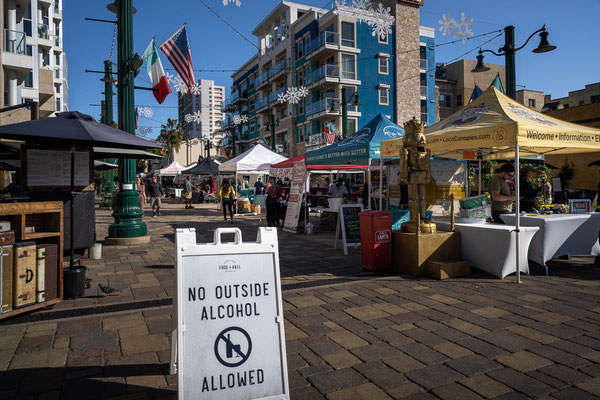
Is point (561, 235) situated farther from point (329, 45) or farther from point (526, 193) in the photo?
point (329, 45)

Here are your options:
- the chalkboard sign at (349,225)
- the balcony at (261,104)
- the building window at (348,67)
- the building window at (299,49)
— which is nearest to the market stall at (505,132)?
the chalkboard sign at (349,225)

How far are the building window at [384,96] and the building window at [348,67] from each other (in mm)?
2956

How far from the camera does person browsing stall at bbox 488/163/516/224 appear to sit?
6812 millimetres

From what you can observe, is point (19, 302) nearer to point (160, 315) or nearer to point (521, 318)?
point (160, 315)

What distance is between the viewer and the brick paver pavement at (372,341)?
2689mm

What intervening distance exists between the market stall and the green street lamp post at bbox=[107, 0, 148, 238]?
6719 mm

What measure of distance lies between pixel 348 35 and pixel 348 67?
277cm

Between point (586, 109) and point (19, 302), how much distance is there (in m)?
21.6

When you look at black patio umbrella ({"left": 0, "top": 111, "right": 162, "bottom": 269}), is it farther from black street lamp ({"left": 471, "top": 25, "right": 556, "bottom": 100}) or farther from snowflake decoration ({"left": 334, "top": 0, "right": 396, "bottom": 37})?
snowflake decoration ({"left": 334, "top": 0, "right": 396, "bottom": 37})

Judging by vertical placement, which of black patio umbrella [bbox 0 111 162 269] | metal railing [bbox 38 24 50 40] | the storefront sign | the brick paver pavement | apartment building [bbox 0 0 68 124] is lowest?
the brick paver pavement

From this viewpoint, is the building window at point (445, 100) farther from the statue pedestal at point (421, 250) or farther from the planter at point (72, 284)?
the planter at point (72, 284)

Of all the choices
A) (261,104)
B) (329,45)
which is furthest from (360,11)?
(261,104)

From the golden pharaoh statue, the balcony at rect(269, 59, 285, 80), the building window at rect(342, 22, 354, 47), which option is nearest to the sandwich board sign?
the golden pharaoh statue

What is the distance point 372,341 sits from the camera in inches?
136
